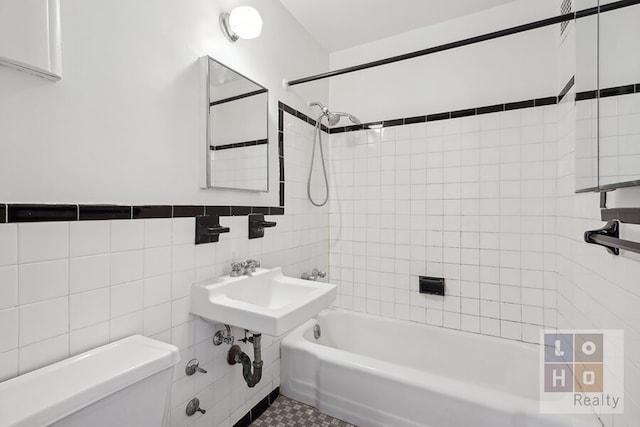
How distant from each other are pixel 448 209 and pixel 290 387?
1552 mm

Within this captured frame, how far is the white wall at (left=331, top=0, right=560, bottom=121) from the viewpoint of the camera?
180cm

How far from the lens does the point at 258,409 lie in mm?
1640

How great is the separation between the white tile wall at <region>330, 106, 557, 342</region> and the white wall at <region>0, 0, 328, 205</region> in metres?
1.17

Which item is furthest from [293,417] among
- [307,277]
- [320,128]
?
[320,128]

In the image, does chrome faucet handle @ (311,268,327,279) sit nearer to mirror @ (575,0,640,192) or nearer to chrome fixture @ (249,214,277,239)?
chrome fixture @ (249,214,277,239)

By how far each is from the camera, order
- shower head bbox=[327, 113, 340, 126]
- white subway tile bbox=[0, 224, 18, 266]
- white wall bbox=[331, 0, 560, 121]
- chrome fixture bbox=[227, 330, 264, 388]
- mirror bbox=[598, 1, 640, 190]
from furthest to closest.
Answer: shower head bbox=[327, 113, 340, 126]
white wall bbox=[331, 0, 560, 121]
chrome fixture bbox=[227, 330, 264, 388]
mirror bbox=[598, 1, 640, 190]
white subway tile bbox=[0, 224, 18, 266]

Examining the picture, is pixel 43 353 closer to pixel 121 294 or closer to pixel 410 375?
pixel 121 294

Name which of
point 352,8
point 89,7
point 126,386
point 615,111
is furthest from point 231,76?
point 615,111

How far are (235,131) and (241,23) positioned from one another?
50cm

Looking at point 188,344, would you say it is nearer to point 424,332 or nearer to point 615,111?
point 424,332

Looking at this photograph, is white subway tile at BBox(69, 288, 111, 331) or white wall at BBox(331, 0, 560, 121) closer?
white subway tile at BBox(69, 288, 111, 331)

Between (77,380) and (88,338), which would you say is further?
(88,338)

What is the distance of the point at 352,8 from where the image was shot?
1.89 m

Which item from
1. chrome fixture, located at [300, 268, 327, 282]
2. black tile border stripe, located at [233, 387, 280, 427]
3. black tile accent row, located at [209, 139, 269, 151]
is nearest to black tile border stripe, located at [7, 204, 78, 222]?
black tile accent row, located at [209, 139, 269, 151]
